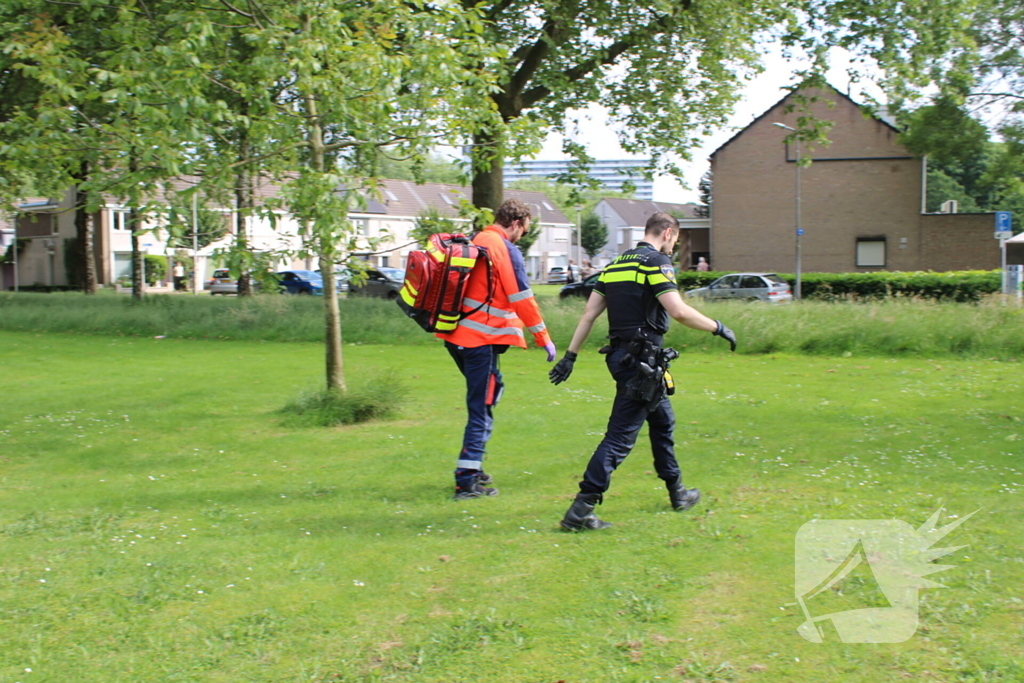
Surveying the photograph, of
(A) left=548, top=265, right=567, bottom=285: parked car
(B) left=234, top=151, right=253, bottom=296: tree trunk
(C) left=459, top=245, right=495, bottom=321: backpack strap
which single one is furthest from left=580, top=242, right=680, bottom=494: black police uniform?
(A) left=548, top=265, right=567, bottom=285: parked car

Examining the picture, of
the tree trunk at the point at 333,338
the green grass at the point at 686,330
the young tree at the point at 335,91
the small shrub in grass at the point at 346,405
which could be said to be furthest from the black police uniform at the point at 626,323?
the green grass at the point at 686,330

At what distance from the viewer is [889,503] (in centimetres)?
542

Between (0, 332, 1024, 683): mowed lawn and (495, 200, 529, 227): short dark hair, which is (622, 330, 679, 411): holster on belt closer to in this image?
(0, 332, 1024, 683): mowed lawn

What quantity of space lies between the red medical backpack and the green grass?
9804 millimetres

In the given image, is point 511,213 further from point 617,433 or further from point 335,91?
point 335,91

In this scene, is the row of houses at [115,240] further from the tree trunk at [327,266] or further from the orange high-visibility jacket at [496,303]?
the orange high-visibility jacket at [496,303]

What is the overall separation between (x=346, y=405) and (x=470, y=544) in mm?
4011

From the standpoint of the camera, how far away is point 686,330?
616 inches

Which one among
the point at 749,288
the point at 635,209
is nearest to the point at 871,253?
the point at 749,288

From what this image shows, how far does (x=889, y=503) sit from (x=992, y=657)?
214 cm

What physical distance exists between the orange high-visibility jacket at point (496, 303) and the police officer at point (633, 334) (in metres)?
0.69

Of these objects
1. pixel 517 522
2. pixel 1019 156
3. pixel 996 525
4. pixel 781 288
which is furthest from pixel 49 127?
pixel 1019 156

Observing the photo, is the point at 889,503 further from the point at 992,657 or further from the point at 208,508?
the point at 208,508

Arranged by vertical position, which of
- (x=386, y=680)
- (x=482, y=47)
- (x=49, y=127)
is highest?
(x=482, y=47)
